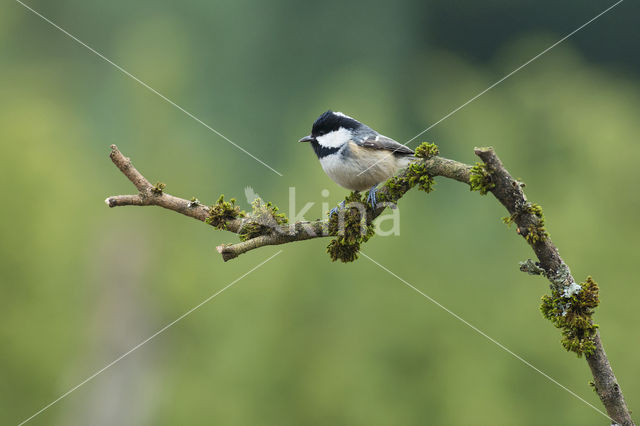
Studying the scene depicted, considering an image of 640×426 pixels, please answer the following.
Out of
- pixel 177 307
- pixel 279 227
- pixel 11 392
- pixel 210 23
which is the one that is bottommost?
pixel 11 392

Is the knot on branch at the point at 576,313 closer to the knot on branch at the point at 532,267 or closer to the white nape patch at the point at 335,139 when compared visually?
the knot on branch at the point at 532,267

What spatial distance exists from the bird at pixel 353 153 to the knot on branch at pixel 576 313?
1.27 m

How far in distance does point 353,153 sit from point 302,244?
3623 mm

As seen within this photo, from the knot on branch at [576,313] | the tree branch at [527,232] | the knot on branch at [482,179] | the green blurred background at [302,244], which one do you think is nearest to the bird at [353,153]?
the tree branch at [527,232]

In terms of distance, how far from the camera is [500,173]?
1.81 meters

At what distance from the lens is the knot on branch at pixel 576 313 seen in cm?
177

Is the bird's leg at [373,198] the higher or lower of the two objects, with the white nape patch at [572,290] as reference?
higher

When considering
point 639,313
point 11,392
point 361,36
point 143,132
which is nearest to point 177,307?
point 11,392

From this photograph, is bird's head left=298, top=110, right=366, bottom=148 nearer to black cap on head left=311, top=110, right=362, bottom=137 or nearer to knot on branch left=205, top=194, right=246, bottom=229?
black cap on head left=311, top=110, right=362, bottom=137

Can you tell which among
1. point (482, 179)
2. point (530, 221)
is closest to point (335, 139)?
point (482, 179)

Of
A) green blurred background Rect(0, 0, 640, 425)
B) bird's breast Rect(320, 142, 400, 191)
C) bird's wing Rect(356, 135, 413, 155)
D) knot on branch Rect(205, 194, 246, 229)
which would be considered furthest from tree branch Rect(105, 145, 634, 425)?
green blurred background Rect(0, 0, 640, 425)

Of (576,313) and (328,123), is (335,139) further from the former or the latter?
(576,313)

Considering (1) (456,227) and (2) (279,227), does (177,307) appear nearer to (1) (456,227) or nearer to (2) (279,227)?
(1) (456,227)

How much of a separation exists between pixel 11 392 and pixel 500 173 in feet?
20.5
